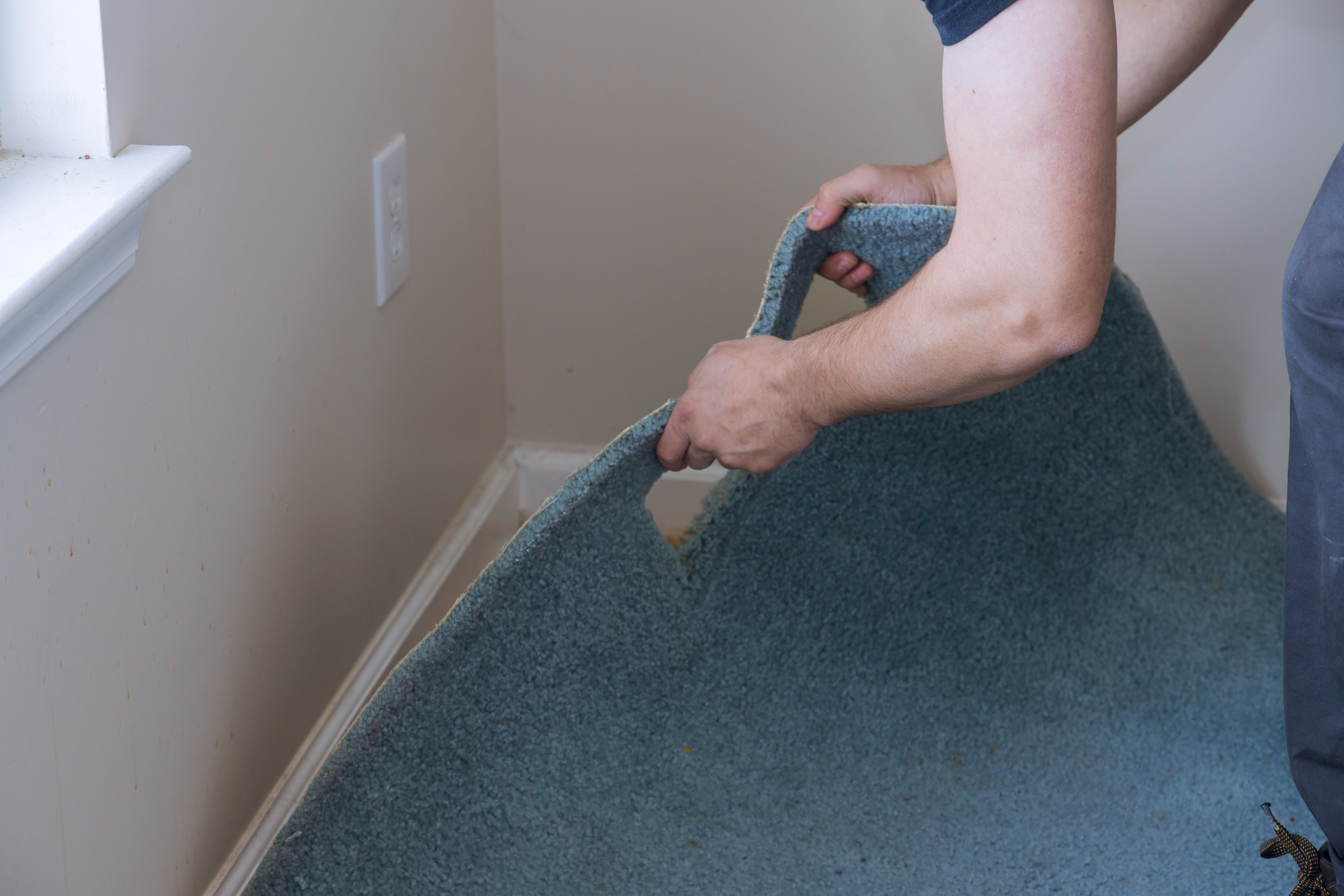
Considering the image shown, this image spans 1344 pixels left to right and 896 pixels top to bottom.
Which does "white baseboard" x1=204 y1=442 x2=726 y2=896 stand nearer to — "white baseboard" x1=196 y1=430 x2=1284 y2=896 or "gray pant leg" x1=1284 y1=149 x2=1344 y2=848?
"white baseboard" x1=196 y1=430 x2=1284 y2=896

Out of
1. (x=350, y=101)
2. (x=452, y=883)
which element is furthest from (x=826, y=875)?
(x=350, y=101)

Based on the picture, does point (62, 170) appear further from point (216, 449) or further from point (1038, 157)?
point (1038, 157)

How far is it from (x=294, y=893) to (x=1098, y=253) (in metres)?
0.66

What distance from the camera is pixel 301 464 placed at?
2.93ft

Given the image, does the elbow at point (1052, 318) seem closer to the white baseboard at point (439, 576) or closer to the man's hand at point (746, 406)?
the man's hand at point (746, 406)

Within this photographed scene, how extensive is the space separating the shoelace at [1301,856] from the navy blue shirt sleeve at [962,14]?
63cm

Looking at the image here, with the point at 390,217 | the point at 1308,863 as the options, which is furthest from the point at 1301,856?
the point at 390,217

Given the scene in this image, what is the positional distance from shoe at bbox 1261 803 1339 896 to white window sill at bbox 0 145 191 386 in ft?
2.88

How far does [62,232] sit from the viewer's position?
54cm

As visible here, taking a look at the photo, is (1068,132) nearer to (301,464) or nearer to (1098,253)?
(1098,253)

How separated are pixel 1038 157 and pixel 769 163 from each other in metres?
0.66

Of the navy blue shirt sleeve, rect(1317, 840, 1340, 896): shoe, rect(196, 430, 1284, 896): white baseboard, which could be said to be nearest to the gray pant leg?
rect(1317, 840, 1340, 896): shoe

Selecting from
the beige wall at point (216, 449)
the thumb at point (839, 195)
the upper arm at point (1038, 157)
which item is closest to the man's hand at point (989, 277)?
the upper arm at point (1038, 157)

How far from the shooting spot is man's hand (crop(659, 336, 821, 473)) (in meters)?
0.78
